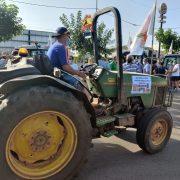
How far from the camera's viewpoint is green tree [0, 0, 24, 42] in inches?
827

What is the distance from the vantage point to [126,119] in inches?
220

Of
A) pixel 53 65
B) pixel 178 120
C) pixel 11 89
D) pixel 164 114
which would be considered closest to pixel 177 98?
pixel 178 120

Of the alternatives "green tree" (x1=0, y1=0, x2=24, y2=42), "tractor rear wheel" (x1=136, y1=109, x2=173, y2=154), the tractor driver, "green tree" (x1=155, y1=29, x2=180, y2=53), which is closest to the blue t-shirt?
the tractor driver

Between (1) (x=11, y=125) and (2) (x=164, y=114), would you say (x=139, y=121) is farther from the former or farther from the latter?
(1) (x=11, y=125)

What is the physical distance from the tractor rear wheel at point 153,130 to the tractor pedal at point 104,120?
1.86ft

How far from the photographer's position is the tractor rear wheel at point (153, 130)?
5602 millimetres

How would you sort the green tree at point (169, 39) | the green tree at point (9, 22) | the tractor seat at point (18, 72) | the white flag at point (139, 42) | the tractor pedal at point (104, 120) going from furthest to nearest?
the green tree at point (169, 39) → the green tree at point (9, 22) → the white flag at point (139, 42) → the tractor pedal at point (104, 120) → the tractor seat at point (18, 72)

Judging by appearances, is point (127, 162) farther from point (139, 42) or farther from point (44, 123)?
point (139, 42)

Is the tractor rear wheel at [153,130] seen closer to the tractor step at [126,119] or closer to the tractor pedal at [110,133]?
the tractor step at [126,119]

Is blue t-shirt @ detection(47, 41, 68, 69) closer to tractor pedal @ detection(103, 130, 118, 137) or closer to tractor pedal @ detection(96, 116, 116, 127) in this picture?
tractor pedal @ detection(96, 116, 116, 127)

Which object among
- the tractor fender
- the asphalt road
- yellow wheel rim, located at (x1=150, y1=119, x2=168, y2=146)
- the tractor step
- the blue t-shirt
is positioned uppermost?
the blue t-shirt

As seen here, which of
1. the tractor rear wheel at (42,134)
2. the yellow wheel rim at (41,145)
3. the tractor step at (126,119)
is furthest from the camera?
the tractor step at (126,119)

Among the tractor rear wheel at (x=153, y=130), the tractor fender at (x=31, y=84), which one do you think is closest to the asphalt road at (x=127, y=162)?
the tractor rear wheel at (x=153, y=130)

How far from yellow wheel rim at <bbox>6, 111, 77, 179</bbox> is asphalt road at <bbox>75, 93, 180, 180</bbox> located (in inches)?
24.0
